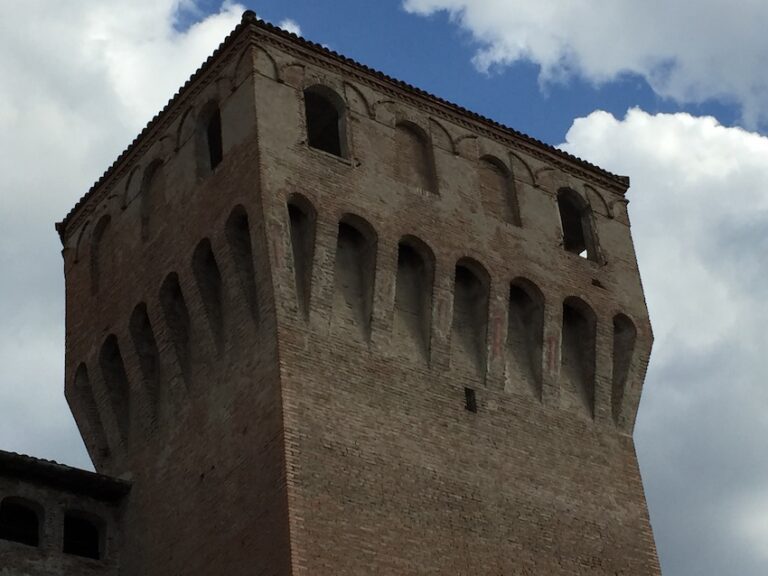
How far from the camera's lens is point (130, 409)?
71.1 feet

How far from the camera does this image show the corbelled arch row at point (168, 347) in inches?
781

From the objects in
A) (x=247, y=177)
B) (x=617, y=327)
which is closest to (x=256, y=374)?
(x=247, y=177)

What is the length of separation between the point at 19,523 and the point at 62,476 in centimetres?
83

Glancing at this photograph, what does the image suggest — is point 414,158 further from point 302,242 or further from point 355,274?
point 302,242

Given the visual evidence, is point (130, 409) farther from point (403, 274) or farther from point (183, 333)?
point (403, 274)

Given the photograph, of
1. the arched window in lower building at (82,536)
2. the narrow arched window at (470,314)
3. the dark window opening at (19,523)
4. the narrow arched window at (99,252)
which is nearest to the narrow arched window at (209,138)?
the narrow arched window at (99,252)

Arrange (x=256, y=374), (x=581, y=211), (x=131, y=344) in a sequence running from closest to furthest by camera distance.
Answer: (x=256, y=374), (x=131, y=344), (x=581, y=211)

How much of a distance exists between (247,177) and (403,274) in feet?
8.48

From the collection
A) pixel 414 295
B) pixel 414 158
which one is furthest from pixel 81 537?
pixel 414 158

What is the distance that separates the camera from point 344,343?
19328 millimetres

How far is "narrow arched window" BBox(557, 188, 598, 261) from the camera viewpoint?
23.6 m

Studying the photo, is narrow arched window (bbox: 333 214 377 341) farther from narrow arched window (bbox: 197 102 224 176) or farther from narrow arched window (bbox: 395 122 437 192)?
narrow arched window (bbox: 197 102 224 176)

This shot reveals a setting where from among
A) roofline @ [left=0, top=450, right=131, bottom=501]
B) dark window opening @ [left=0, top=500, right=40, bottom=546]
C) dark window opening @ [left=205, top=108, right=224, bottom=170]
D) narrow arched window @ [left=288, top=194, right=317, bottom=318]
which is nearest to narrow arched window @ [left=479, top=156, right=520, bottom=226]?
narrow arched window @ [left=288, top=194, right=317, bottom=318]

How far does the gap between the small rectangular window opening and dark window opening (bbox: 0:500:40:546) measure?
5.92m
